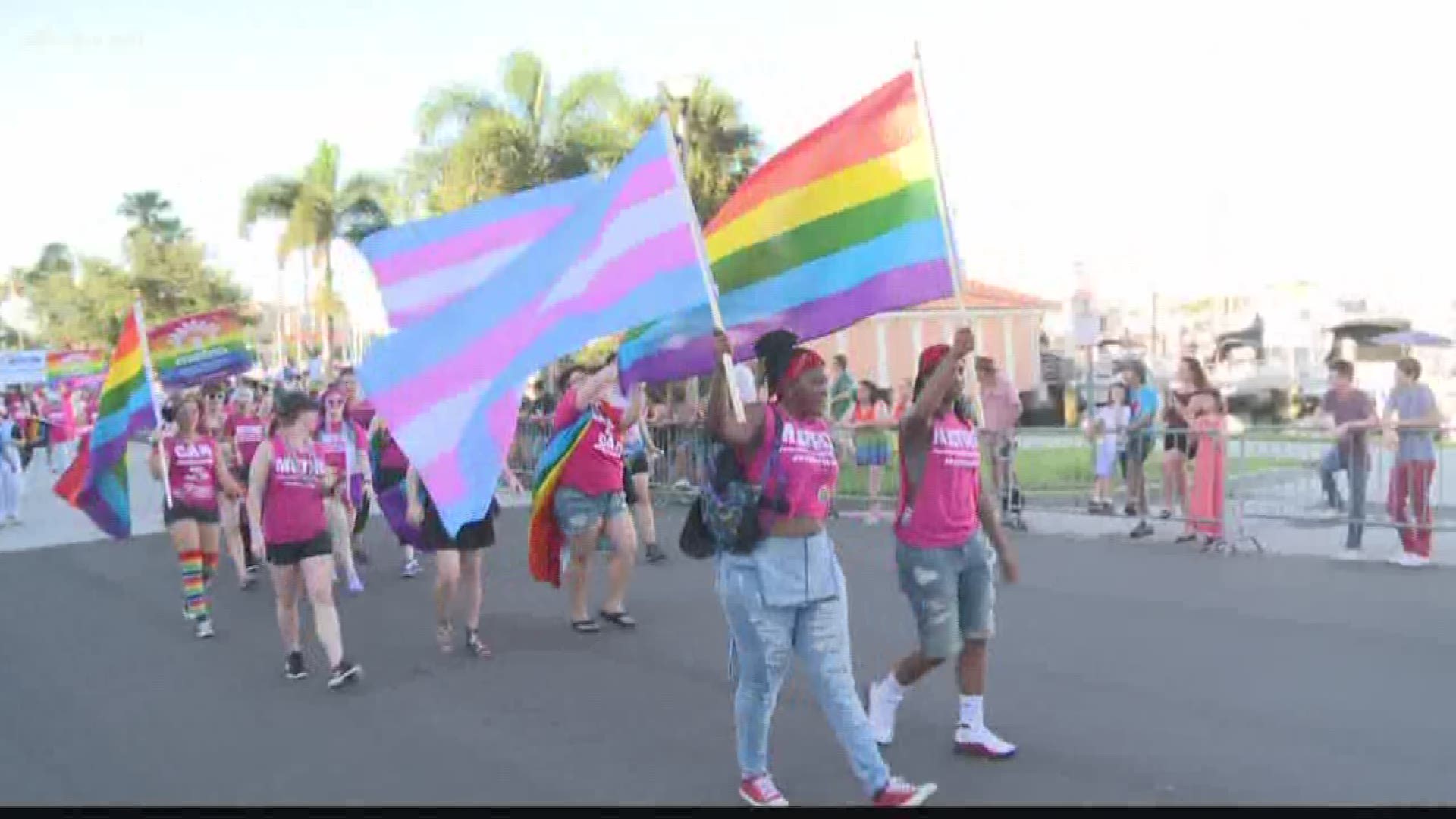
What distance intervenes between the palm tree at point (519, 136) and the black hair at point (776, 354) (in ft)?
71.5

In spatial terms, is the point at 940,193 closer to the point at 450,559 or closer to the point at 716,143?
the point at 450,559

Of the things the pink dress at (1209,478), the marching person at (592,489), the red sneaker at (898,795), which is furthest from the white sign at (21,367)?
the red sneaker at (898,795)

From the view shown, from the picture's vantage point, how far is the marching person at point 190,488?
8969 millimetres

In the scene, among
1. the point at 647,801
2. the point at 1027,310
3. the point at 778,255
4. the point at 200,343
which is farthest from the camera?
the point at 1027,310

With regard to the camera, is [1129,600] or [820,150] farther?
[1129,600]

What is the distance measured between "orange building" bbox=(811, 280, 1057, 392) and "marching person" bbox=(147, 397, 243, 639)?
22.6 meters

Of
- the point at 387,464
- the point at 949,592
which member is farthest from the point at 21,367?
the point at 949,592

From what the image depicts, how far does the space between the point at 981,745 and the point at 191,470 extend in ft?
20.5

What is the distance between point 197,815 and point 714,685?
2.70m

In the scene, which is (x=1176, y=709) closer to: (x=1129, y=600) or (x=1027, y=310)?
(x=1129, y=600)

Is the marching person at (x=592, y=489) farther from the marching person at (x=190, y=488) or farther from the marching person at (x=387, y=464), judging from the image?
the marching person at (x=190, y=488)

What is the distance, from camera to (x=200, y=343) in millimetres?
11461

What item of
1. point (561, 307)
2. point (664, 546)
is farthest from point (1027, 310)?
point (561, 307)

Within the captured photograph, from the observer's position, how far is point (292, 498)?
7055 mm
